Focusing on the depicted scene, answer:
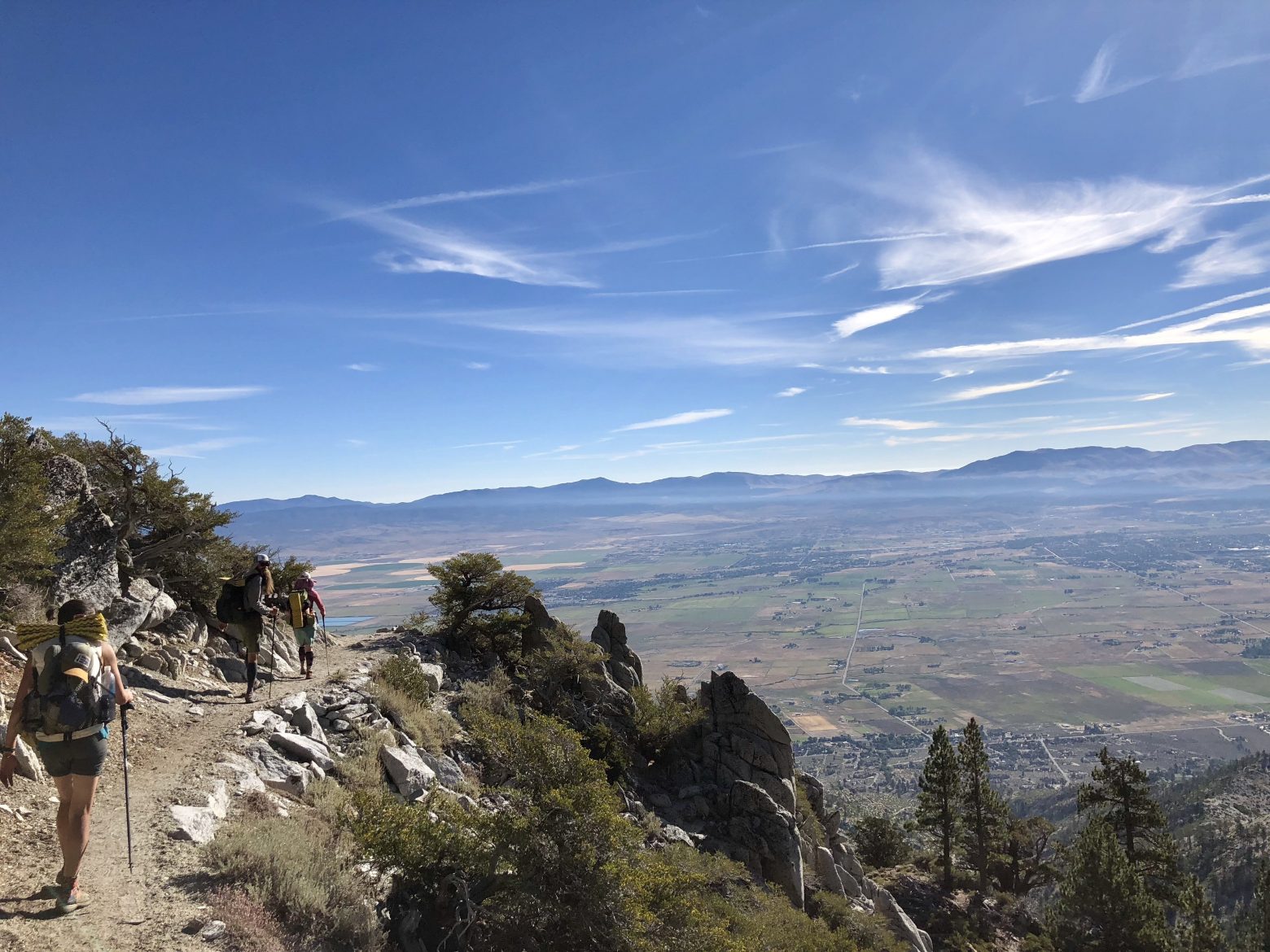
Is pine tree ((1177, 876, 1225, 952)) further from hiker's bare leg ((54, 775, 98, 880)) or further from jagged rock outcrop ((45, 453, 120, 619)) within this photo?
jagged rock outcrop ((45, 453, 120, 619))

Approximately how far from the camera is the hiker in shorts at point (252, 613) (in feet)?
45.0

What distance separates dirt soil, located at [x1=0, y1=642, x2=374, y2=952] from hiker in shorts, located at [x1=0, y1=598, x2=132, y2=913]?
268mm

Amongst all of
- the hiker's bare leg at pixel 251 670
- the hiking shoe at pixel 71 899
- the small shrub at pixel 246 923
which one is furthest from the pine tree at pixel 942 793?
the hiking shoe at pixel 71 899

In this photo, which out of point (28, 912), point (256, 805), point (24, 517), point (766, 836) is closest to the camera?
point (28, 912)

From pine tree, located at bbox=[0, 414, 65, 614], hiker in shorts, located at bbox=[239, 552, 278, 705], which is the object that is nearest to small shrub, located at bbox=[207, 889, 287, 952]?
hiker in shorts, located at bbox=[239, 552, 278, 705]

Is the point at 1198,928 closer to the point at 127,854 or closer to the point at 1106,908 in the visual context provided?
the point at 1106,908

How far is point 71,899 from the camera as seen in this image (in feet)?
20.9

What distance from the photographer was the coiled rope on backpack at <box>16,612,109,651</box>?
658 centimetres

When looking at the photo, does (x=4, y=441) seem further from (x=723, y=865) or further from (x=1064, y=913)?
(x=1064, y=913)

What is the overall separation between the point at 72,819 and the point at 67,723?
96 centimetres

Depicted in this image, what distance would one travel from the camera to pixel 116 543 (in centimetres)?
1452

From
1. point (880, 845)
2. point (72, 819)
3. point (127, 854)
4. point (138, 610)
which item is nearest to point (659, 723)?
point (138, 610)

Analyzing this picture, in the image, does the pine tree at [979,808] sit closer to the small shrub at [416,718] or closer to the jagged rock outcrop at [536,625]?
the jagged rock outcrop at [536,625]

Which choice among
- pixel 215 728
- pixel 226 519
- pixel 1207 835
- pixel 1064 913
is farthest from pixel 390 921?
pixel 1207 835
